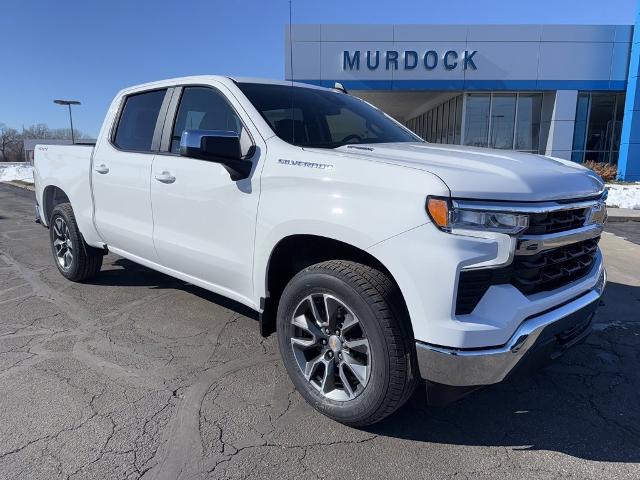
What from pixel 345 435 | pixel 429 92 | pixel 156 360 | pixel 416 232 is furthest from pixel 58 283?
pixel 429 92

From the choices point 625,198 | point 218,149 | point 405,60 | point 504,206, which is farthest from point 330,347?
point 405,60

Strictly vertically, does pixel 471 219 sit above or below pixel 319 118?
below

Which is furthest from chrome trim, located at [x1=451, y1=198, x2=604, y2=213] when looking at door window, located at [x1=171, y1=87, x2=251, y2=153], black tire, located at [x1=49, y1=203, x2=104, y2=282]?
black tire, located at [x1=49, y1=203, x2=104, y2=282]

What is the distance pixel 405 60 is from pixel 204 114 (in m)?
17.9

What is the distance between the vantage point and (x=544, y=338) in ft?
7.93

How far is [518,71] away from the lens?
Answer: 1977 cm

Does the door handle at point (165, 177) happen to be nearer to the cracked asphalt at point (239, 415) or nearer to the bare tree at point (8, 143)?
the cracked asphalt at point (239, 415)

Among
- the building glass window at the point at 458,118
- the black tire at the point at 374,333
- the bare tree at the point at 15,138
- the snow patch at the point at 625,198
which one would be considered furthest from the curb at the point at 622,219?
the bare tree at the point at 15,138

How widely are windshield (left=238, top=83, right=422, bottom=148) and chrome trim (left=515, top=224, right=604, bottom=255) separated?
146 centimetres

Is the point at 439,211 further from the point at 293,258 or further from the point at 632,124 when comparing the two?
the point at 632,124

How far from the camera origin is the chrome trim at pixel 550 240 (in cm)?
232

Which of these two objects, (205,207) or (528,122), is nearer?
(205,207)

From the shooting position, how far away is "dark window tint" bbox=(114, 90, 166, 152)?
4.24 metres

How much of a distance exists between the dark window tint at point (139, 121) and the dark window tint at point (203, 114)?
1.18 feet
